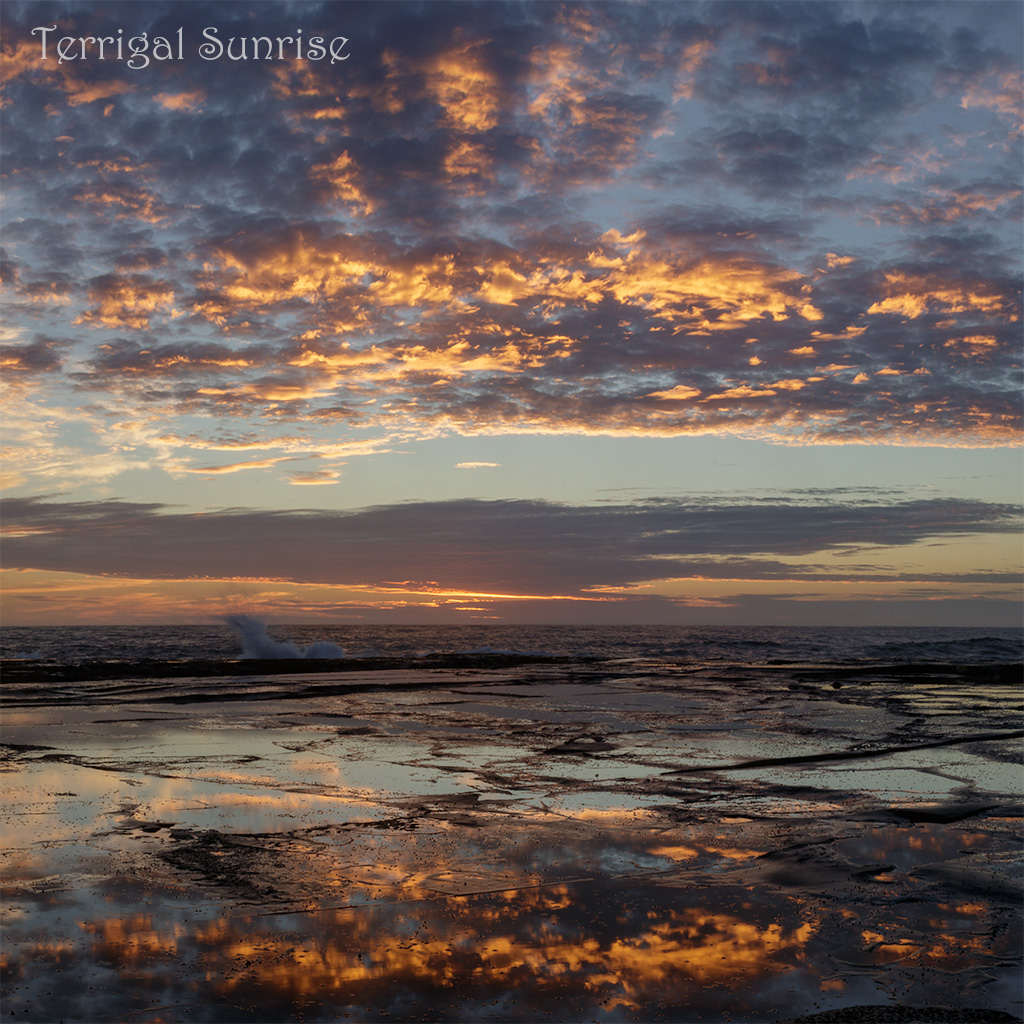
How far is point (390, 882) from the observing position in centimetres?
713

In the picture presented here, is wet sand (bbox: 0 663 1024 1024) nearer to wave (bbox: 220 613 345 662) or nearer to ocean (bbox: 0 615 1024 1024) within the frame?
ocean (bbox: 0 615 1024 1024)

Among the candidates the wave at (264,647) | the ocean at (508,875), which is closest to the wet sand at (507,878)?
the ocean at (508,875)

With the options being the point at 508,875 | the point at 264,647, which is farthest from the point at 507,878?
the point at 264,647

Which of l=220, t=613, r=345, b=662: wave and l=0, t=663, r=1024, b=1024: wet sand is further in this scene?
l=220, t=613, r=345, b=662: wave

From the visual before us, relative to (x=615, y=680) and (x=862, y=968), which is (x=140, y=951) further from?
(x=615, y=680)

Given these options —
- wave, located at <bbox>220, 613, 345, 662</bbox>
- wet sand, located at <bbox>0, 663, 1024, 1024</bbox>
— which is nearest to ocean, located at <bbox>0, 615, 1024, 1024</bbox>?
wet sand, located at <bbox>0, 663, 1024, 1024</bbox>

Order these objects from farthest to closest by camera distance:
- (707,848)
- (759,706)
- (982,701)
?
(982,701) → (759,706) → (707,848)

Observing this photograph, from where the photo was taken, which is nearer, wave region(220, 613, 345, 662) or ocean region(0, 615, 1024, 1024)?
ocean region(0, 615, 1024, 1024)

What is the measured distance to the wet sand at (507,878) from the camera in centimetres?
509

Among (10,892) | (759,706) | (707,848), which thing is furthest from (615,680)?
(10,892)

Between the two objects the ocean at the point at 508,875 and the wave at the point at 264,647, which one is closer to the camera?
the ocean at the point at 508,875

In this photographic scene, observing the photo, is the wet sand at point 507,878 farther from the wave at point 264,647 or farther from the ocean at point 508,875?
the wave at point 264,647

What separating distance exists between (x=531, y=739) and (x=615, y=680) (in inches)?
710

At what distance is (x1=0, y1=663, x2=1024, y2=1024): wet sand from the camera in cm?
509
